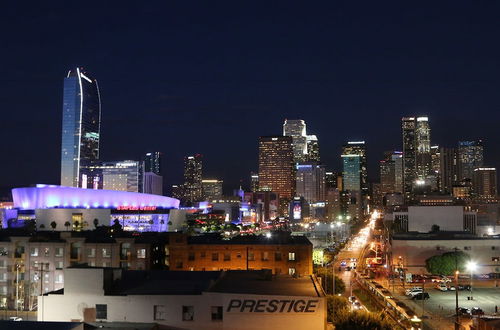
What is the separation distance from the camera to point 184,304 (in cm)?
3572

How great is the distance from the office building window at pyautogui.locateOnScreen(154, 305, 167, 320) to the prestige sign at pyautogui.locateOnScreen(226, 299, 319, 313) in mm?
3934

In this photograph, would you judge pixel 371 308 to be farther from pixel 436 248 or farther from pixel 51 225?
pixel 51 225

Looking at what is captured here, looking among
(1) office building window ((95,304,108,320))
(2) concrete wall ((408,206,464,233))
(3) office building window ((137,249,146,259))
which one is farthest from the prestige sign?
(2) concrete wall ((408,206,464,233))

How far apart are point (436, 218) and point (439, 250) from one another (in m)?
49.8

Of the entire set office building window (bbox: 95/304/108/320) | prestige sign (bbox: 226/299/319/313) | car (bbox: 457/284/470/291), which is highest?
prestige sign (bbox: 226/299/319/313)

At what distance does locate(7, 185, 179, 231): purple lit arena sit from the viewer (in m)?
162

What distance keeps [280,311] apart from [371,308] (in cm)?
3273

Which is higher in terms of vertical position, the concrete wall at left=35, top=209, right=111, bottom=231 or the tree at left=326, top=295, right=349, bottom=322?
the concrete wall at left=35, top=209, right=111, bottom=231

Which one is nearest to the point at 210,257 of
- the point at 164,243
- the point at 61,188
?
the point at 164,243

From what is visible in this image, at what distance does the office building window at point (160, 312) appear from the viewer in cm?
3584

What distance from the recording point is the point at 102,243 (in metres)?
73.6

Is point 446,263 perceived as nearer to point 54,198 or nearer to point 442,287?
point 442,287

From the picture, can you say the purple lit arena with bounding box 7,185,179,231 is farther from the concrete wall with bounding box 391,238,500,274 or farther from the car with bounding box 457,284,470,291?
the car with bounding box 457,284,470,291

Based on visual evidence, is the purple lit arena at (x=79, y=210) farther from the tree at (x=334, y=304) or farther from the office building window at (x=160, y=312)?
the office building window at (x=160, y=312)
